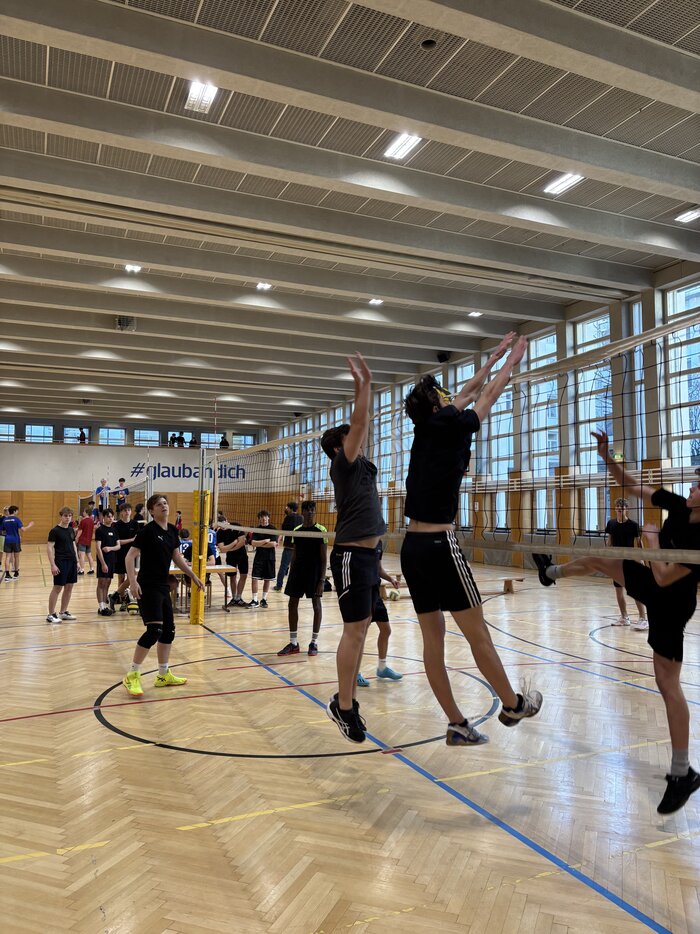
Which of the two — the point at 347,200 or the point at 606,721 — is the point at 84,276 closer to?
the point at 347,200

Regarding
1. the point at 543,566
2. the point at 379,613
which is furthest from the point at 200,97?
the point at 543,566

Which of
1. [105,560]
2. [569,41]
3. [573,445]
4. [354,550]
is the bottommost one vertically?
[105,560]

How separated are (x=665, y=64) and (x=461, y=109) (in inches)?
100

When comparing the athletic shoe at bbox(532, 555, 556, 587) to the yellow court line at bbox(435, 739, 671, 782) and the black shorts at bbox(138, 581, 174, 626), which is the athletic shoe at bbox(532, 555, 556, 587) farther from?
the black shorts at bbox(138, 581, 174, 626)

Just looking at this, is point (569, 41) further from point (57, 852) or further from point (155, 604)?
point (57, 852)

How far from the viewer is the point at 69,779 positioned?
12.7ft

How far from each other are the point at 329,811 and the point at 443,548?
152 centimetres

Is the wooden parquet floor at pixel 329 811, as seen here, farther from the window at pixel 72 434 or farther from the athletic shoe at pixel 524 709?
the window at pixel 72 434

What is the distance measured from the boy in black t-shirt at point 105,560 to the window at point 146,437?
26.3 metres

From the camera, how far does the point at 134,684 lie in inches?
225

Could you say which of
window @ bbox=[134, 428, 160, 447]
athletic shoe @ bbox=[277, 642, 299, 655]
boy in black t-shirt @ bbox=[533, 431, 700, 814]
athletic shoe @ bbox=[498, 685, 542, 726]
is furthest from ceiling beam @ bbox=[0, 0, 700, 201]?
window @ bbox=[134, 428, 160, 447]

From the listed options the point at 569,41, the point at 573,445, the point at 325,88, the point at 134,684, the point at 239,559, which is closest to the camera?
A: the point at 134,684

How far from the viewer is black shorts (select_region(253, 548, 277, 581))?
38.4 ft

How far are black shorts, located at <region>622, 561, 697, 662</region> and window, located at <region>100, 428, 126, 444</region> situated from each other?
36299 mm
